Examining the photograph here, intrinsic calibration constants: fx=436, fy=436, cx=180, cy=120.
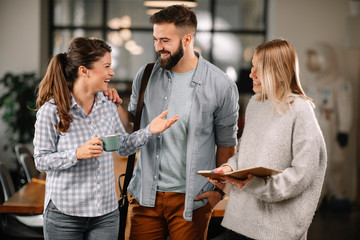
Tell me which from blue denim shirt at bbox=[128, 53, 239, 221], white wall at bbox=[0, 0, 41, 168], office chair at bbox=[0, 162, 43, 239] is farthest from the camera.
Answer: white wall at bbox=[0, 0, 41, 168]

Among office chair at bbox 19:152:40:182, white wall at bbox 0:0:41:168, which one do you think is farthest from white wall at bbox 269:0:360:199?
office chair at bbox 19:152:40:182

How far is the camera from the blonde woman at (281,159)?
1.62 metres

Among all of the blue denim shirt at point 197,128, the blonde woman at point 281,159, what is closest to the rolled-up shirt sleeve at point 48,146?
the blue denim shirt at point 197,128

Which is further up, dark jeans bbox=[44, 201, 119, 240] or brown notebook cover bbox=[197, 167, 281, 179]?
brown notebook cover bbox=[197, 167, 281, 179]

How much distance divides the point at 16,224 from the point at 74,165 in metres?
1.44

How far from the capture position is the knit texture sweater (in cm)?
162

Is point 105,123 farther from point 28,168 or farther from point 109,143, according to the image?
point 28,168

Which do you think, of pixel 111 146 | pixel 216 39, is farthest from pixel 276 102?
pixel 216 39

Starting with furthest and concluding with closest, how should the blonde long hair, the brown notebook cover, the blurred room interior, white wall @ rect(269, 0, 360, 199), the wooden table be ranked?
1. white wall @ rect(269, 0, 360, 199)
2. the blurred room interior
3. the wooden table
4. the blonde long hair
5. the brown notebook cover

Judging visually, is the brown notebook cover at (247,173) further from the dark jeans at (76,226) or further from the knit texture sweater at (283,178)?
the dark jeans at (76,226)

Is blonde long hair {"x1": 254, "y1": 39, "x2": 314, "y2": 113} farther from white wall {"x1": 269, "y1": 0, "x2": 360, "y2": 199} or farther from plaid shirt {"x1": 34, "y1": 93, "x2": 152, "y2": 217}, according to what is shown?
white wall {"x1": 269, "y1": 0, "x2": 360, "y2": 199}

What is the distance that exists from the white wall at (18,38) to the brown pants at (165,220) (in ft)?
16.7

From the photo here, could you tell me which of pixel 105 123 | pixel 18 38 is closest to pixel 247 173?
pixel 105 123

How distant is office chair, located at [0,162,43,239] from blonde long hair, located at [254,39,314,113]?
1.97m
